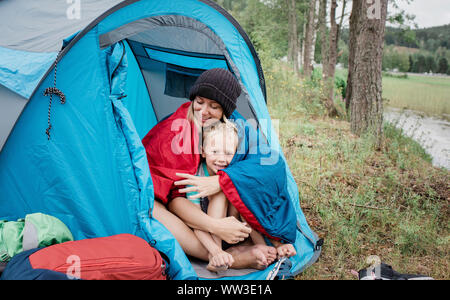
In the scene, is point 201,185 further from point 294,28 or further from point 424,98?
point 294,28

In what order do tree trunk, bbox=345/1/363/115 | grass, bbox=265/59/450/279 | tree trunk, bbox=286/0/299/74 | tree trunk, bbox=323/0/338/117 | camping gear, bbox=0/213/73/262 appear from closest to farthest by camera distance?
camping gear, bbox=0/213/73/262 → grass, bbox=265/59/450/279 → tree trunk, bbox=345/1/363/115 → tree trunk, bbox=323/0/338/117 → tree trunk, bbox=286/0/299/74

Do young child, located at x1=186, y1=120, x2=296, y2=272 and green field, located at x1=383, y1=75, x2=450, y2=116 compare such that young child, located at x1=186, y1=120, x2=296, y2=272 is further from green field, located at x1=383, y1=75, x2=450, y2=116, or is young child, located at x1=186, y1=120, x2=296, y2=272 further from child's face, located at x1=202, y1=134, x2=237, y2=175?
green field, located at x1=383, y1=75, x2=450, y2=116

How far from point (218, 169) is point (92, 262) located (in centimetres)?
97

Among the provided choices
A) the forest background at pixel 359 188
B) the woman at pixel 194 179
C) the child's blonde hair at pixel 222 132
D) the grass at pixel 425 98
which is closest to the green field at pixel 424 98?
the grass at pixel 425 98

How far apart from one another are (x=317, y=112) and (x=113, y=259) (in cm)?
517

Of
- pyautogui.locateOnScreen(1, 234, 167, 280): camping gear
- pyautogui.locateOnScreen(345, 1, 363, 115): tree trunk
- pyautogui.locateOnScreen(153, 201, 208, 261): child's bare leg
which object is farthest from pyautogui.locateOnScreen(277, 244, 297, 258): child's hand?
pyautogui.locateOnScreen(345, 1, 363, 115): tree trunk

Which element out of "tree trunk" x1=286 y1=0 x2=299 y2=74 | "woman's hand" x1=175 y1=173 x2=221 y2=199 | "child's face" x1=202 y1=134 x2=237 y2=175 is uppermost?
"tree trunk" x1=286 y1=0 x2=299 y2=74

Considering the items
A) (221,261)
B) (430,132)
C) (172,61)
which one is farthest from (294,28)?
(221,261)

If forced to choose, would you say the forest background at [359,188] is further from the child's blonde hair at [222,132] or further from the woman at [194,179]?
the child's blonde hair at [222,132]

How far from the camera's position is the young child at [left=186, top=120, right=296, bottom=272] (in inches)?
82.0

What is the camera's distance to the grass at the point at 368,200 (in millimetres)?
2465

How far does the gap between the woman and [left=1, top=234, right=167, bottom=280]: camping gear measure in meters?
0.36

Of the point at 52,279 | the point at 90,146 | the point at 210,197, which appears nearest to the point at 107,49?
the point at 90,146
